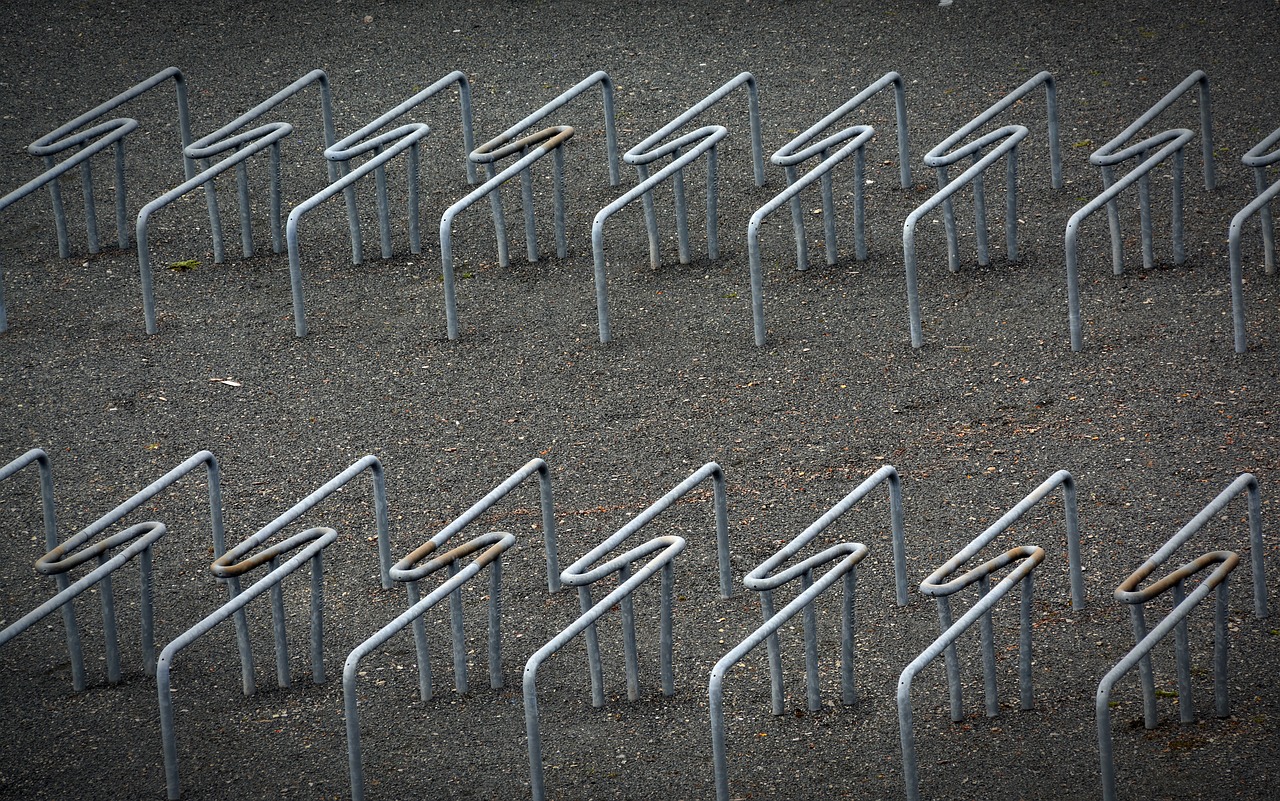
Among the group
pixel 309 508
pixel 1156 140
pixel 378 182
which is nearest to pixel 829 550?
pixel 309 508

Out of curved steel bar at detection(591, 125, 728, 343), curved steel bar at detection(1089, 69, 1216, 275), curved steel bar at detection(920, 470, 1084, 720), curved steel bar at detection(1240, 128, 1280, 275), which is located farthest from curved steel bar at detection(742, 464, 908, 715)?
curved steel bar at detection(1240, 128, 1280, 275)

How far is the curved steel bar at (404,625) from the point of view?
586cm

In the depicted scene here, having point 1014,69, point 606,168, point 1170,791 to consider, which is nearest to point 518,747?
point 1170,791

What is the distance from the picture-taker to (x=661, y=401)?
350 inches

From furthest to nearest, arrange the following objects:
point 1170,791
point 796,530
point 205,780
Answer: point 796,530, point 205,780, point 1170,791

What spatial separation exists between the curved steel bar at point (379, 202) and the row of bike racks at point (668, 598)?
8.32 ft

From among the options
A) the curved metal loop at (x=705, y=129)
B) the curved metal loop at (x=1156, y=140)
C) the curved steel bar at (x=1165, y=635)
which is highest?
the curved metal loop at (x=705, y=129)

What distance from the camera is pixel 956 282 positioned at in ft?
32.0

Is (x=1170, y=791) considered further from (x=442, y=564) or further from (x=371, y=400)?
(x=371, y=400)

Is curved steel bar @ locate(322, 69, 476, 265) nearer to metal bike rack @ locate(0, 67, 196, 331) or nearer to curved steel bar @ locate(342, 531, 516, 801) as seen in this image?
metal bike rack @ locate(0, 67, 196, 331)

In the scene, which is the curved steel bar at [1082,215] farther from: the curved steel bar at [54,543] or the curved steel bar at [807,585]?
the curved steel bar at [54,543]

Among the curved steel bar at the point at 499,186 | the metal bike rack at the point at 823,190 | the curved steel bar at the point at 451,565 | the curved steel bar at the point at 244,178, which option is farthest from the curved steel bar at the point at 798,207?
the curved steel bar at the point at 244,178

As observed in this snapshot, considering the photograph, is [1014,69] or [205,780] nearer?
[205,780]

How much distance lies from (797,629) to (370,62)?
7863mm
